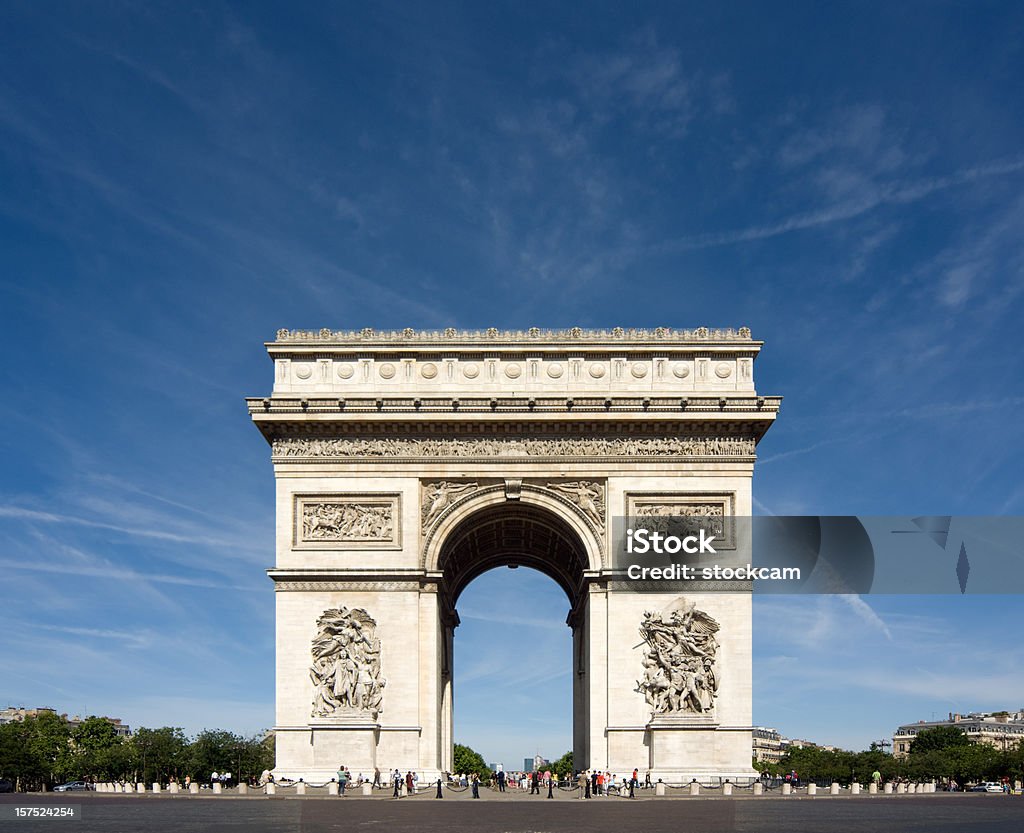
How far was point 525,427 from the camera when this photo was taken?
3759cm

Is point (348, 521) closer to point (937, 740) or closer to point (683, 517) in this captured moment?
point (683, 517)

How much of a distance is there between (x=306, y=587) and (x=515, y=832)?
63.0 ft

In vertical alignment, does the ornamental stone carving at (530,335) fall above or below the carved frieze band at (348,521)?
above

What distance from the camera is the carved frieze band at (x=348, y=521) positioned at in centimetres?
3703

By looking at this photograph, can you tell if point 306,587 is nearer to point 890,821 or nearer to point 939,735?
point 890,821

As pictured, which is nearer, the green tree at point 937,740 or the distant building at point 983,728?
the green tree at point 937,740

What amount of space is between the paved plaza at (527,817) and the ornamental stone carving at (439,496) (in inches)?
352

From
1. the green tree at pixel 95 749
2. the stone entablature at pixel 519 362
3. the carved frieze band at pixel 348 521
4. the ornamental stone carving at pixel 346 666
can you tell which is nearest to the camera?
the ornamental stone carving at pixel 346 666

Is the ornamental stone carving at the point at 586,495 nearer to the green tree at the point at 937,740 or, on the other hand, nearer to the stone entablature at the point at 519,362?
the stone entablature at the point at 519,362

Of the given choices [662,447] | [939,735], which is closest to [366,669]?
[662,447]

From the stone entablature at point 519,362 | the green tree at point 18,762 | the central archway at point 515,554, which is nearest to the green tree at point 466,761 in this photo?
the green tree at point 18,762

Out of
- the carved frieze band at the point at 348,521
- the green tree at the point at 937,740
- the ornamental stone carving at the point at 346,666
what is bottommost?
the green tree at the point at 937,740

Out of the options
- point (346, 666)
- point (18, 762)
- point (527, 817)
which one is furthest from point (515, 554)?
point (18, 762)

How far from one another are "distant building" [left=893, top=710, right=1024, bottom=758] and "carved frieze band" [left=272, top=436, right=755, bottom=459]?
11894 cm
